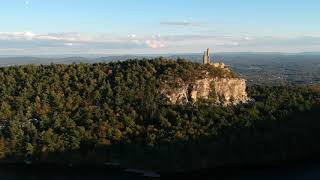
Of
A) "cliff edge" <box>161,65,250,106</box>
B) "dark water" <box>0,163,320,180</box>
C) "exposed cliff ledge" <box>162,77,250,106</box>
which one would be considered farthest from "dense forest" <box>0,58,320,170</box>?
"dark water" <box>0,163,320,180</box>

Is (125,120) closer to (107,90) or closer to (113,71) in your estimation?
(107,90)

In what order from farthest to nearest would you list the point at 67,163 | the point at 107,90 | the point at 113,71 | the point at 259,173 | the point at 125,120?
the point at 113,71 → the point at 107,90 → the point at 125,120 → the point at 67,163 → the point at 259,173

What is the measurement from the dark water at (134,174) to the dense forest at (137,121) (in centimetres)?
192

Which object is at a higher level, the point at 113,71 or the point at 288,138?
the point at 113,71

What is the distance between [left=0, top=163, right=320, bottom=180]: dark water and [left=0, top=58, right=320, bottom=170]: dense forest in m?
1.92

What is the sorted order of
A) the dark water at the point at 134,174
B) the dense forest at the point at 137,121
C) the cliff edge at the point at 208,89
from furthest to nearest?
the cliff edge at the point at 208,89 → the dense forest at the point at 137,121 → the dark water at the point at 134,174

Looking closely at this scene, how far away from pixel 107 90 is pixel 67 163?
17440 millimetres

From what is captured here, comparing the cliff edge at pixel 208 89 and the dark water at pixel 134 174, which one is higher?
the cliff edge at pixel 208 89

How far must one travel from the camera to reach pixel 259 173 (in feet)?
231

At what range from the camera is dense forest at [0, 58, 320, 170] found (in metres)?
73.3

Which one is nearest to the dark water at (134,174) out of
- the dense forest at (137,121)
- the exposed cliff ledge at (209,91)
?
the dense forest at (137,121)

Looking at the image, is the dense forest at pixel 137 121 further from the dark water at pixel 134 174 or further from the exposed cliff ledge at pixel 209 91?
the dark water at pixel 134 174

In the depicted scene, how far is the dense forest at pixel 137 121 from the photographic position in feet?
241

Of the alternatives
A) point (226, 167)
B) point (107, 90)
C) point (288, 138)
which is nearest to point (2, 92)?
point (107, 90)
